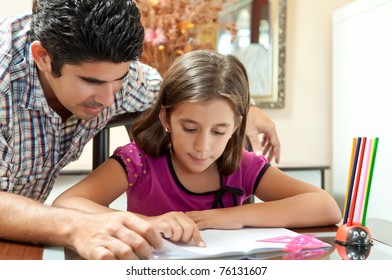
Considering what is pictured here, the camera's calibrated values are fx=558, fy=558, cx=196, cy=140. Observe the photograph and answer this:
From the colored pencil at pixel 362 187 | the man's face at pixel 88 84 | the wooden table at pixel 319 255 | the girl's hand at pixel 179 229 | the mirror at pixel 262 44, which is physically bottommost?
the wooden table at pixel 319 255

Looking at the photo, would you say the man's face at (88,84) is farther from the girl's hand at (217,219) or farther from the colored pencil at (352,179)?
the colored pencil at (352,179)

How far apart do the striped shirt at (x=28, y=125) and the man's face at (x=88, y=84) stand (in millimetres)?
62

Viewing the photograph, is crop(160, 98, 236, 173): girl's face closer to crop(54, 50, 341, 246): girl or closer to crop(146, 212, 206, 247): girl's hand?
crop(54, 50, 341, 246): girl

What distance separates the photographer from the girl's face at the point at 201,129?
1.23 meters

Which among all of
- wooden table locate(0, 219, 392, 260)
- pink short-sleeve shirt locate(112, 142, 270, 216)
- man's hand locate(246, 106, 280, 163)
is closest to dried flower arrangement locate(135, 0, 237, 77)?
man's hand locate(246, 106, 280, 163)

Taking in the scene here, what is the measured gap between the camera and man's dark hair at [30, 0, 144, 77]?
3.74 feet

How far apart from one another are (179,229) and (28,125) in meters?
0.60

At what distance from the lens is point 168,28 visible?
281 centimetres

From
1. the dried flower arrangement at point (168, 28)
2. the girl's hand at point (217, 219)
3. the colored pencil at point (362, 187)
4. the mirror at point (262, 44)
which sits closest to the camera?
the colored pencil at point (362, 187)

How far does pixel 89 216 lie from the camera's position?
862 millimetres

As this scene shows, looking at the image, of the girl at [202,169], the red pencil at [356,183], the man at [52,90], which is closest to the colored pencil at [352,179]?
the red pencil at [356,183]

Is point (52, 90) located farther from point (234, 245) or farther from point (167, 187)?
point (234, 245)

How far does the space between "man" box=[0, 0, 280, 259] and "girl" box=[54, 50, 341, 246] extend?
13 centimetres
